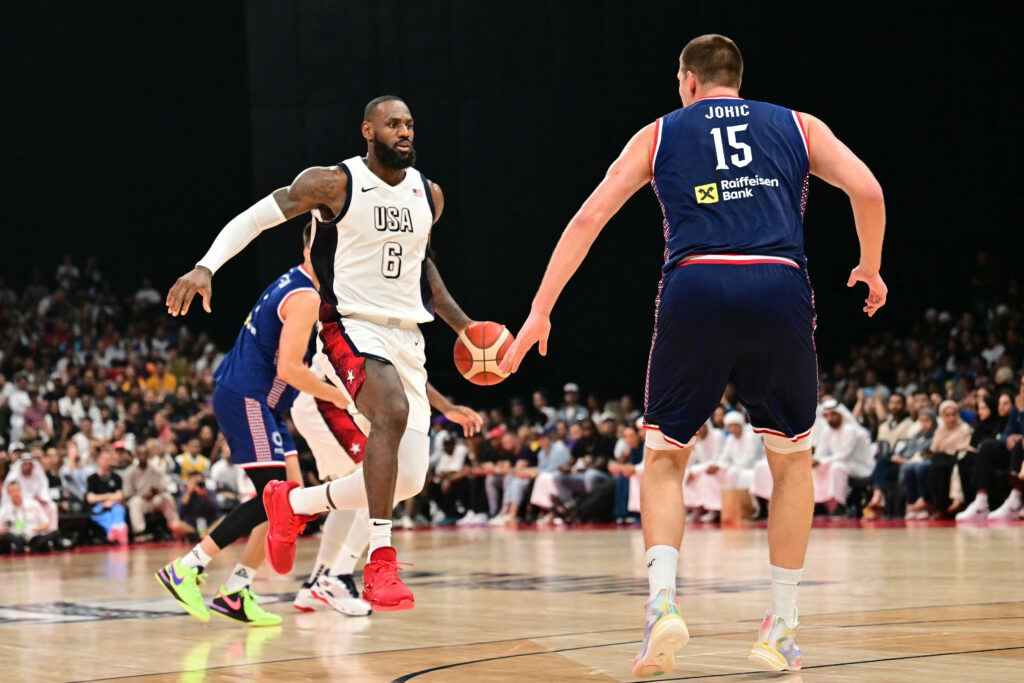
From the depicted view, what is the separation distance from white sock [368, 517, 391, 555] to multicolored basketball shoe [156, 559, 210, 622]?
1410 millimetres

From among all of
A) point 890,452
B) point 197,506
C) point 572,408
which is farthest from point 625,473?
point 197,506

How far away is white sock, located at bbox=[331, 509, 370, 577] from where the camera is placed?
21.9ft

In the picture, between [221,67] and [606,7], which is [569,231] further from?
[221,67]

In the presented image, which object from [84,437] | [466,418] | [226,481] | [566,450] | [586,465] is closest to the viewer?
[466,418]

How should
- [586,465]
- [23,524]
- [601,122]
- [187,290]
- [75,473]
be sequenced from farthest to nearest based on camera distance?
[601,122] < [586,465] < [75,473] < [23,524] < [187,290]

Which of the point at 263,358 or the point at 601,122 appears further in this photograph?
A: the point at 601,122

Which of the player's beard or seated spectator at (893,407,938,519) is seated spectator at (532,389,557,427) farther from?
the player's beard

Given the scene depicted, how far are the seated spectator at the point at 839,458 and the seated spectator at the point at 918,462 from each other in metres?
0.38

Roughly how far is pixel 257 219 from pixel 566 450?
1154 cm

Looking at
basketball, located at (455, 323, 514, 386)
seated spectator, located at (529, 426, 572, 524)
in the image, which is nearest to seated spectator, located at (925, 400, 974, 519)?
seated spectator, located at (529, 426, 572, 524)

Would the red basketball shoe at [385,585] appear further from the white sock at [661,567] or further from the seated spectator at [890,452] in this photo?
the seated spectator at [890,452]

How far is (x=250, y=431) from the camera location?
6715mm

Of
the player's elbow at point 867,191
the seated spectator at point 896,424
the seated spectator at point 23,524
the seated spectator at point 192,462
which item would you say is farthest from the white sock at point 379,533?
the seated spectator at point 192,462

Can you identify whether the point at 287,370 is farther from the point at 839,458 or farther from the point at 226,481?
the point at 226,481
